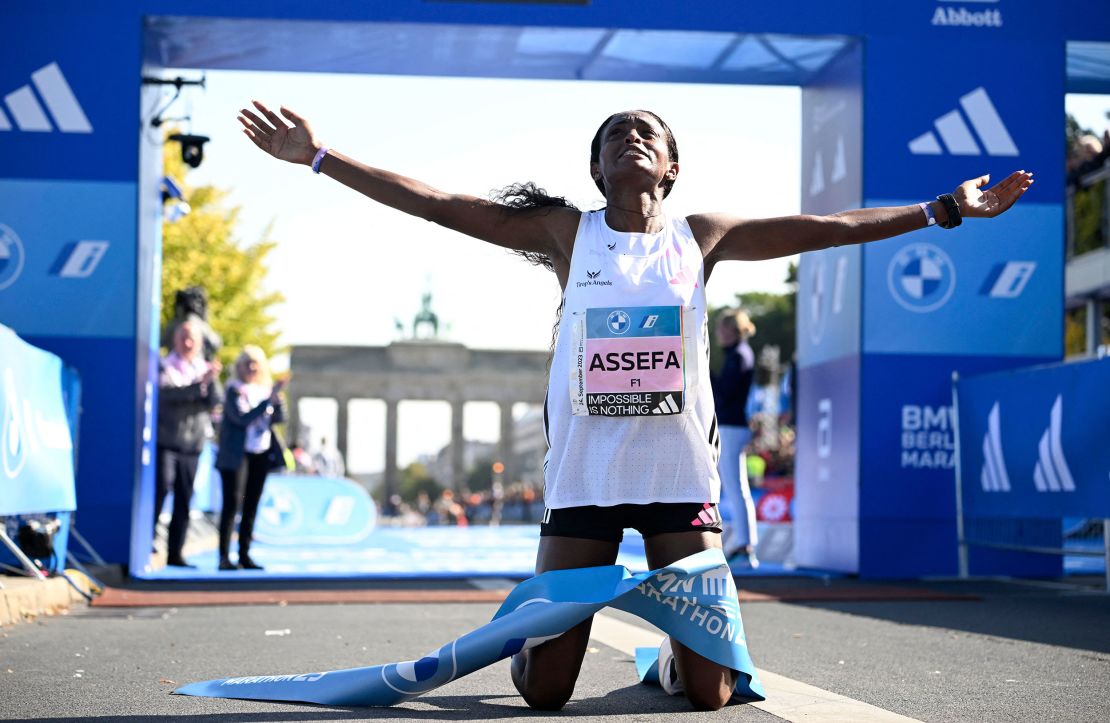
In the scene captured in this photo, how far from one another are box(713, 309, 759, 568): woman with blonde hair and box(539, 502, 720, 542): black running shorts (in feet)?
21.9

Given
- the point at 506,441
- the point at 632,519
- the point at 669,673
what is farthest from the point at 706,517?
the point at 506,441

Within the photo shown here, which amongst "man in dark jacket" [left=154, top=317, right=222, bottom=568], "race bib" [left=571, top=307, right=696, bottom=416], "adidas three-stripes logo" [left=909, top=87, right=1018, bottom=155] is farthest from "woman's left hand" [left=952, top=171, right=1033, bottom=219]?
"man in dark jacket" [left=154, top=317, right=222, bottom=568]

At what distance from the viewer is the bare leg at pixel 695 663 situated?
437 cm

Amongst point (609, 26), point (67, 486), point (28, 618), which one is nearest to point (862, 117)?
point (609, 26)

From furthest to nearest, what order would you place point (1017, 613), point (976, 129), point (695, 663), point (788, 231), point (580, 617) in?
1. point (976, 129)
2. point (1017, 613)
3. point (788, 231)
4. point (695, 663)
5. point (580, 617)

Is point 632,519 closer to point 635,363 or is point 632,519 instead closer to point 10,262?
point 635,363

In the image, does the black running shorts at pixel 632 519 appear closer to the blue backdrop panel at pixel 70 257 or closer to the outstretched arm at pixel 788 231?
the outstretched arm at pixel 788 231

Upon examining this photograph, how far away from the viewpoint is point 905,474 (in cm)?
1173

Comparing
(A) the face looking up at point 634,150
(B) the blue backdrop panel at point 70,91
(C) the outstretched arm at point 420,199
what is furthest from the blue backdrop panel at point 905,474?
(C) the outstretched arm at point 420,199

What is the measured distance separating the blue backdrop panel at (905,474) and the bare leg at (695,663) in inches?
294

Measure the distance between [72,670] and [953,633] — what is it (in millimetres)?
3972

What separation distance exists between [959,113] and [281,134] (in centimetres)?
859

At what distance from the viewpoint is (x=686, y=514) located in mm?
4461

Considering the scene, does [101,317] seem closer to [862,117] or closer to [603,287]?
[862,117]
